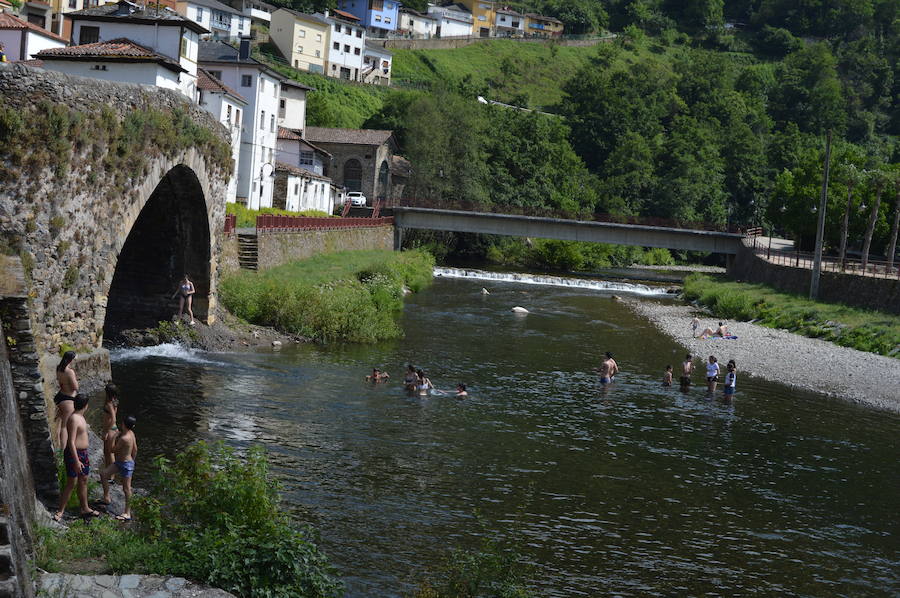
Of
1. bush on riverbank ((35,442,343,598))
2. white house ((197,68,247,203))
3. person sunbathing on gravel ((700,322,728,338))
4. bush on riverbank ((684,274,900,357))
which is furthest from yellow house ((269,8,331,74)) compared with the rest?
bush on riverbank ((35,442,343,598))

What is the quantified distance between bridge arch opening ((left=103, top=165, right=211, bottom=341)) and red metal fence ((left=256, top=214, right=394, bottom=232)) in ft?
39.8

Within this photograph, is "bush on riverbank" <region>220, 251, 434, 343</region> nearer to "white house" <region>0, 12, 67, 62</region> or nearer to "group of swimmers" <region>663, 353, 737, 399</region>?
"group of swimmers" <region>663, 353, 737, 399</region>

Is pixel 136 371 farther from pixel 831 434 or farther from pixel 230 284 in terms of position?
pixel 831 434

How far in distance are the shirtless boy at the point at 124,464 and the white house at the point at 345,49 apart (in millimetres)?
119903

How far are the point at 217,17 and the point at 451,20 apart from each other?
69450 mm

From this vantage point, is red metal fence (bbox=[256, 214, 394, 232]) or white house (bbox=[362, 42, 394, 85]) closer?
red metal fence (bbox=[256, 214, 394, 232])

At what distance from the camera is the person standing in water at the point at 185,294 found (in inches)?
1391

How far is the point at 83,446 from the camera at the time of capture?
15.2 meters

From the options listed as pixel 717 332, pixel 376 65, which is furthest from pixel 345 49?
pixel 717 332

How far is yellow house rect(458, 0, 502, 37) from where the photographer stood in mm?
189750

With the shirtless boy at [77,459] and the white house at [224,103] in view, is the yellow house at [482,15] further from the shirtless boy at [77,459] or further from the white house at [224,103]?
the shirtless boy at [77,459]

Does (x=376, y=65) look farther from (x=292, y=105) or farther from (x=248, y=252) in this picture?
(x=248, y=252)

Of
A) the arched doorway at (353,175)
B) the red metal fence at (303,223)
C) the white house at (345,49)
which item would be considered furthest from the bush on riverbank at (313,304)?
the white house at (345,49)

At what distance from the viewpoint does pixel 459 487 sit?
71.5ft
